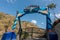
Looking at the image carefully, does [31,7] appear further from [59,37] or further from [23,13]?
[59,37]

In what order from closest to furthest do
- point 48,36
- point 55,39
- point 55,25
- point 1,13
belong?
1. point 48,36
2. point 55,39
3. point 55,25
4. point 1,13

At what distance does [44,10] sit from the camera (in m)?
16.5

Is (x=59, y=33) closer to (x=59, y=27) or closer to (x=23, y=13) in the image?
(x=59, y=27)

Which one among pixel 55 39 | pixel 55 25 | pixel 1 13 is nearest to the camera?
pixel 55 39

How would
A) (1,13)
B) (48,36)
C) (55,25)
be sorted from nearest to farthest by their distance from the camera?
1. (48,36)
2. (55,25)
3. (1,13)

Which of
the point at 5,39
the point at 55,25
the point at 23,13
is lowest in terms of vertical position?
the point at 5,39

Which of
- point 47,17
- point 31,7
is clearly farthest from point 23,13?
point 47,17

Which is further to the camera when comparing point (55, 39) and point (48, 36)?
point (55, 39)

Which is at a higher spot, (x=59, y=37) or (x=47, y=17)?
(x=47, y=17)

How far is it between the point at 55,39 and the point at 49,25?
164cm

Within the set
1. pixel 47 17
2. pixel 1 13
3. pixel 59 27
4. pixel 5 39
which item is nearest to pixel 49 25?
pixel 47 17

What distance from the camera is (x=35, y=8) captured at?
16578 mm

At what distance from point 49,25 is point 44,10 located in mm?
1407

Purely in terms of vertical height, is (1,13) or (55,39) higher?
(1,13)
